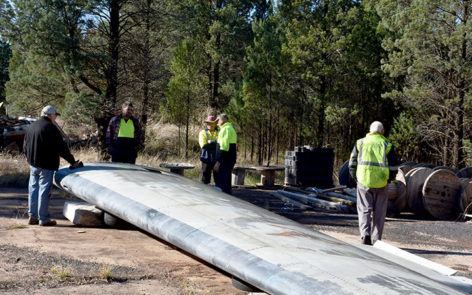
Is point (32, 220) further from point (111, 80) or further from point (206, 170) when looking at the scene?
point (111, 80)

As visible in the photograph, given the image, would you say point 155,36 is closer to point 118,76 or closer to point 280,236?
point 118,76

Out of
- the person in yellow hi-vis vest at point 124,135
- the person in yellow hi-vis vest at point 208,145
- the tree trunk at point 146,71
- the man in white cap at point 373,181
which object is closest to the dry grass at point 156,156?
the tree trunk at point 146,71

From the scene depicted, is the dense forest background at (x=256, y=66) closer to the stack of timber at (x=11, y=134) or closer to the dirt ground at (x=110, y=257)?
the stack of timber at (x=11, y=134)

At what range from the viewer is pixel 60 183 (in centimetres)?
742

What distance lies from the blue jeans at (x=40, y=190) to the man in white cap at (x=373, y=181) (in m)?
4.58

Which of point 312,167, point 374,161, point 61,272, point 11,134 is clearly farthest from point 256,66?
point 61,272

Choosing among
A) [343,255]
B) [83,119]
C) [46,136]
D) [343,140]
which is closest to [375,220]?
[343,255]

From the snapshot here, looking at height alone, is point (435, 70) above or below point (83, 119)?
above

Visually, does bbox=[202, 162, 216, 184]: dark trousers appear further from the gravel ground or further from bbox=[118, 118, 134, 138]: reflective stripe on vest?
A: bbox=[118, 118, 134, 138]: reflective stripe on vest

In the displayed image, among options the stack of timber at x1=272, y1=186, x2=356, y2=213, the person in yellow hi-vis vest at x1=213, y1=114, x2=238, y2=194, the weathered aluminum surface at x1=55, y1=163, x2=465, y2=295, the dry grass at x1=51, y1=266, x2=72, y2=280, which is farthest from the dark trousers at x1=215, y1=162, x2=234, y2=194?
the dry grass at x1=51, y1=266, x2=72, y2=280

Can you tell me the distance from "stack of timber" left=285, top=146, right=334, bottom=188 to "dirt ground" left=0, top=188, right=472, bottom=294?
5068 mm

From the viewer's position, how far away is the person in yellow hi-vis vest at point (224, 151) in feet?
30.2

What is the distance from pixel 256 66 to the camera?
66.0ft

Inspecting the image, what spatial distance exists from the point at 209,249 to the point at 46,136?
3689 millimetres
